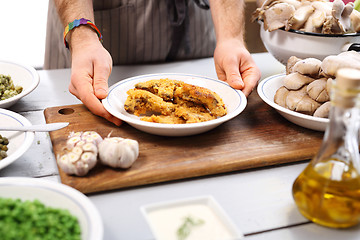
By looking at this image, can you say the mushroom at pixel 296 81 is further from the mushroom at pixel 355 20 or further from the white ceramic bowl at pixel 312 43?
the mushroom at pixel 355 20

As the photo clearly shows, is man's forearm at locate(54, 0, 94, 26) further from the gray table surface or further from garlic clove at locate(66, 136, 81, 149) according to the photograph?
garlic clove at locate(66, 136, 81, 149)

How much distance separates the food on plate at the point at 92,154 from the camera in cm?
99

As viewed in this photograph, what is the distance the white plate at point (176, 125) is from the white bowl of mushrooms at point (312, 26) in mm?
367

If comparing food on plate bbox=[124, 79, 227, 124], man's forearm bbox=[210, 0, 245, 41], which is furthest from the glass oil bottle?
man's forearm bbox=[210, 0, 245, 41]

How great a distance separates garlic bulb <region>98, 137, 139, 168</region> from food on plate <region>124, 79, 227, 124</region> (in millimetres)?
229

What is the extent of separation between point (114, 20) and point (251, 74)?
88 centimetres

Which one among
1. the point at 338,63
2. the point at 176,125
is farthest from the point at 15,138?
the point at 338,63

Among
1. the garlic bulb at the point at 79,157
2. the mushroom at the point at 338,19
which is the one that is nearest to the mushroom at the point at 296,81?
the mushroom at the point at 338,19

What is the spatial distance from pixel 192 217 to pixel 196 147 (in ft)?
1.35

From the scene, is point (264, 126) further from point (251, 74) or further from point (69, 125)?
point (69, 125)

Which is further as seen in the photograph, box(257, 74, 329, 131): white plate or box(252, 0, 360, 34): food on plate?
box(252, 0, 360, 34): food on plate

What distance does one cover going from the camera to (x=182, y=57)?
2162mm

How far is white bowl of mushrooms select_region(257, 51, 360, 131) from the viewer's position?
1.18m

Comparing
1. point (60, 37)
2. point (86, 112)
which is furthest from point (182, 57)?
point (86, 112)
